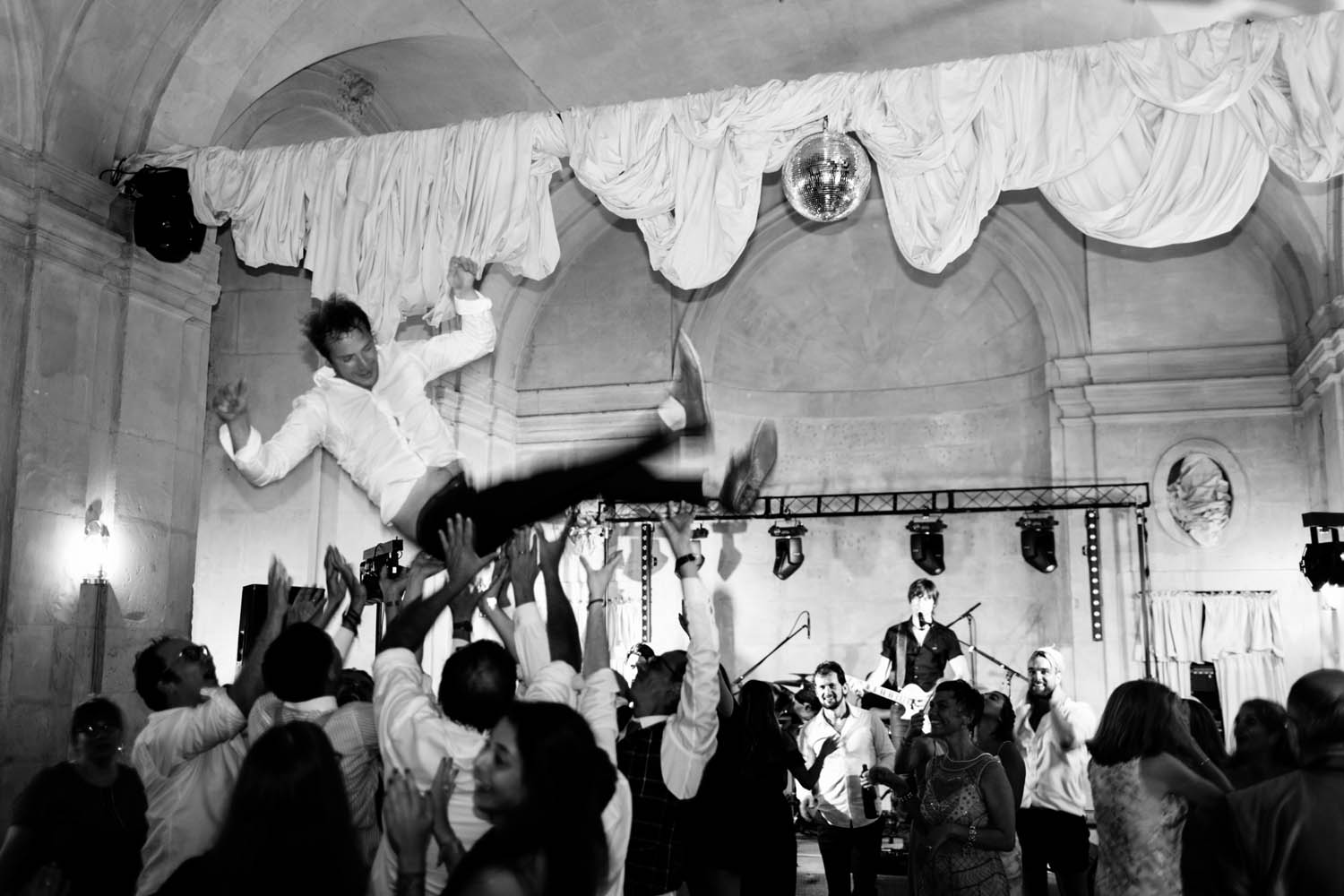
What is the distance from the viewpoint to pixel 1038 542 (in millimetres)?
13031

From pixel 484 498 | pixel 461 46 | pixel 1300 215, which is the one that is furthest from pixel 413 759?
pixel 1300 215

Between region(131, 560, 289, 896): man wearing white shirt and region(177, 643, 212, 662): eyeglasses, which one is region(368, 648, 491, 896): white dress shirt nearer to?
region(131, 560, 289, 896): man wearing white shirt

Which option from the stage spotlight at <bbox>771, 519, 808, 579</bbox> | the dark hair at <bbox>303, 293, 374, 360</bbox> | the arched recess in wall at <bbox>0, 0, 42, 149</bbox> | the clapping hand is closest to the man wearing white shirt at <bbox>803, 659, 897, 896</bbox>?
the dark hair at <bbox>303, 293, 374, 360</bbox>

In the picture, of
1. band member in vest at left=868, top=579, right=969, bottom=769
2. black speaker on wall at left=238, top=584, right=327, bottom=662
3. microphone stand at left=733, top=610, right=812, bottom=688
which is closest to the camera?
black speaker on wall at left=238, top=584, right=327, bottom=662

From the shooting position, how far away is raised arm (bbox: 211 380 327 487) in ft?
17.6

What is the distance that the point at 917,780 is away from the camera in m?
5.73

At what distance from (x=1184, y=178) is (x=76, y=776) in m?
5.92

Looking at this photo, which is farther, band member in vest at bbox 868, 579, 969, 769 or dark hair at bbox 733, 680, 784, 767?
band member in vest at bbox 868, 579, 969, 769

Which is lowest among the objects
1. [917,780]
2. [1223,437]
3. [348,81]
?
[917,780]

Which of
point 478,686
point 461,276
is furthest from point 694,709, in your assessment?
point 461,276

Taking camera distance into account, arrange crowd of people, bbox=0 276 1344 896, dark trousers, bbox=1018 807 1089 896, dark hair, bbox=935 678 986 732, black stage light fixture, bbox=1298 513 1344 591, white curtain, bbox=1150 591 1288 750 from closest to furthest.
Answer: crowd of people, bbox=0 276 1344 896 → dark hair, bbox=935 678 986 732 → dark trousers, bbox=1018 807 1089 896 → black stage light fixture, bbox=1298 513 1344 591 → white curtain, bbox=1150 591 1288 750

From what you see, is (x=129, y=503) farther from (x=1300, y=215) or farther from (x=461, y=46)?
(x=1300, y=215)

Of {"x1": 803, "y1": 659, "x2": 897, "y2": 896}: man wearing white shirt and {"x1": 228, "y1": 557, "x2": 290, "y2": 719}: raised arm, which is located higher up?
{"x1": 228, "y1": 557, "x2": 290, "y2": 719}: raised arm

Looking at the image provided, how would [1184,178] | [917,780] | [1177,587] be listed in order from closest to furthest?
[917,780]
[1184,178]
[1177,587]
